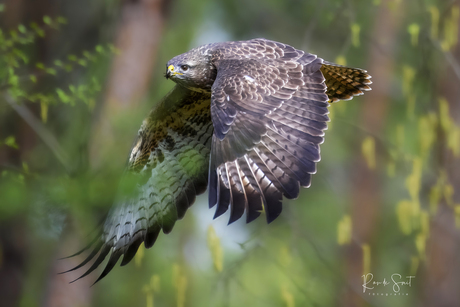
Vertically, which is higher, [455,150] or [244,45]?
[244,45]

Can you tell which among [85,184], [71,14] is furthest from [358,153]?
[85,184]

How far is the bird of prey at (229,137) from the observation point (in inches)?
125

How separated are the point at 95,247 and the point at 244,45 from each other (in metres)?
2.04

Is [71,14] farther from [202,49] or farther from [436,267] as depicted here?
[436,267]

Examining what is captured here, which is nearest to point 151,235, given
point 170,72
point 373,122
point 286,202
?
point 170,72

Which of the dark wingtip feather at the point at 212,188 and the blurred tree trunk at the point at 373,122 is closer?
the dark wingtip feather at the point at 212,188

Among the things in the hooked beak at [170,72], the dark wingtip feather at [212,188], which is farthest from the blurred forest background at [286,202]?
the dark wingtip feather at [212,188]

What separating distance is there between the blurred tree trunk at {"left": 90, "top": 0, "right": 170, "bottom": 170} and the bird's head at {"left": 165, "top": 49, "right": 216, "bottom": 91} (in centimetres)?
244

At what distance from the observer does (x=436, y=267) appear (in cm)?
675

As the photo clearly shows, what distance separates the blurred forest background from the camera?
4844 millimetres

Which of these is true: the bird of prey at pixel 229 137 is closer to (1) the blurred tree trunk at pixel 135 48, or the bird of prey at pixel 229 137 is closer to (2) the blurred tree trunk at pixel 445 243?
(1) the blurred tree trunk at pixel 135 48

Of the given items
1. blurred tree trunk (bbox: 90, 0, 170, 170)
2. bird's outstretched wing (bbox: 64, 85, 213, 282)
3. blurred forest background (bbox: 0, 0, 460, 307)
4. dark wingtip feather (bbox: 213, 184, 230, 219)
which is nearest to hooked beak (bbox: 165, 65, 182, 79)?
bird's outstretched wing (bbox: 64, 85, 213, 282)

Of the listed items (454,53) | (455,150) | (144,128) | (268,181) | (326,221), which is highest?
(268,181)

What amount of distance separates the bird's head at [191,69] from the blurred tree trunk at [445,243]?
365cm
